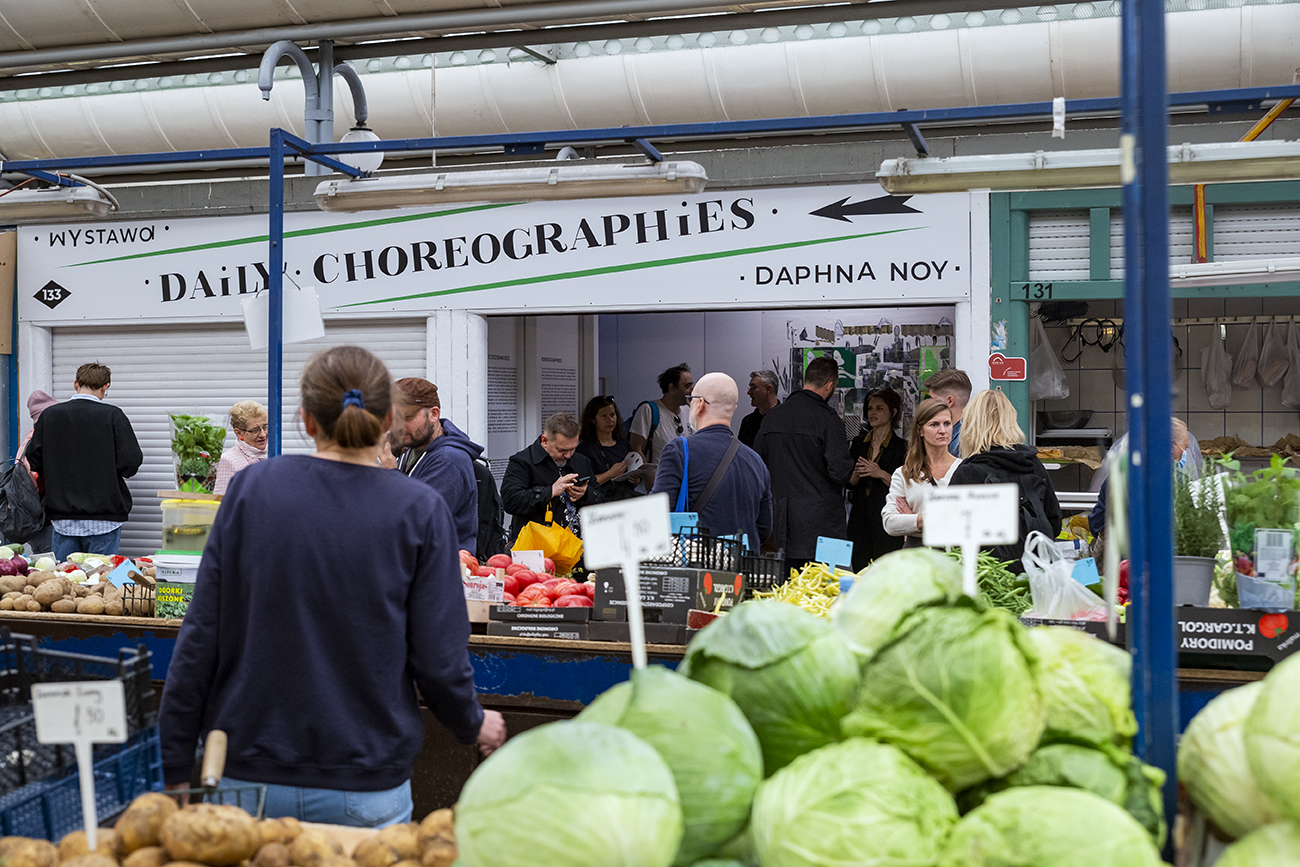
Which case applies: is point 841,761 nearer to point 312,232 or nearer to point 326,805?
point 326,805

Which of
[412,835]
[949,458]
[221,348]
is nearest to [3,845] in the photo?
[412,835]

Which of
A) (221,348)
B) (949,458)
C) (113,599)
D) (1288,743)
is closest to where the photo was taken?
(1288,743)

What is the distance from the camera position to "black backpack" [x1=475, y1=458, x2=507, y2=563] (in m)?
5.70

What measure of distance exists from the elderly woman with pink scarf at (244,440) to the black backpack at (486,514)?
48.0 inches

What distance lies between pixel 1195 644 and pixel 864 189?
4081mm

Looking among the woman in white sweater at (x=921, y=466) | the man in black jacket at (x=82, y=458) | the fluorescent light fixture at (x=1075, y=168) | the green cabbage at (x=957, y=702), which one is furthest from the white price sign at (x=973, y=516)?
the man in black jacket at (x=82, y=458)

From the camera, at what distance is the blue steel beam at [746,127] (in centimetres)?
376

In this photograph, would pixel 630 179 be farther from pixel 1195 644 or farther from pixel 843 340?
pixel 843 340

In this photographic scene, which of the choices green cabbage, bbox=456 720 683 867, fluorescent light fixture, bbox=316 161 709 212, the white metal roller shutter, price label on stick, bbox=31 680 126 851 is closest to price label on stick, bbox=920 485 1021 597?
green cabbage, bbox=456 720 683 867

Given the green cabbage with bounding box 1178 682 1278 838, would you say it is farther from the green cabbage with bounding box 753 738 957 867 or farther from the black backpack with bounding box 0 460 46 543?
the black backpack with bounding box 0 460 46 543

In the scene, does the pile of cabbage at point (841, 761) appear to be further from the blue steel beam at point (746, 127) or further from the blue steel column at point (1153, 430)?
the blue steel beam at point (746, 127)

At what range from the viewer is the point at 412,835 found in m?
1.80

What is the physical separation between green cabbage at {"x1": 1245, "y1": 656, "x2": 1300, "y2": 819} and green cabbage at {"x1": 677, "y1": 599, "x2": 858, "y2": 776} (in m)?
0.47

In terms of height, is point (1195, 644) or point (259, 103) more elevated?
point (259, 103)
